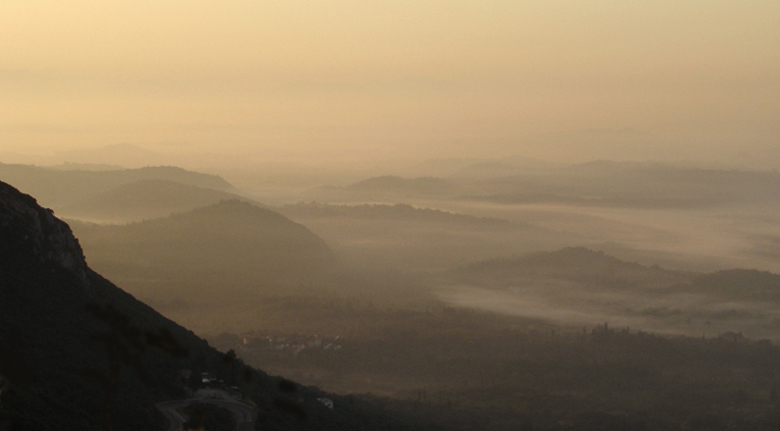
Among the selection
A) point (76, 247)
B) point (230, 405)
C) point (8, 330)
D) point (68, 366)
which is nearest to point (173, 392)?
point (230, 405)

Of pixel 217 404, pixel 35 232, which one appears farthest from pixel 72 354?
pixel 35 232

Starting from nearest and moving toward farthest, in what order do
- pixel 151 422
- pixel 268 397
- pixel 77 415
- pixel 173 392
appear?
pixel 77 415 < pixel 151 422 < pixel 173 392 < pixel 268 397

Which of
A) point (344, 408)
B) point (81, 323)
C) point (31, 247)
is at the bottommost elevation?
point (344, 408)

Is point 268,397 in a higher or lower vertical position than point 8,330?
lower

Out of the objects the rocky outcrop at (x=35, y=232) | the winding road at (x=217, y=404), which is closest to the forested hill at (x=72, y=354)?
the rocky outcrop at (x=35, y=232)

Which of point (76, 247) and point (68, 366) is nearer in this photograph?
point (68, 366)

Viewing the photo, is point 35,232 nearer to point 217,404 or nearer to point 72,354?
point 72,354

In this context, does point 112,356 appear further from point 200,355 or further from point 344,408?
point 344,408

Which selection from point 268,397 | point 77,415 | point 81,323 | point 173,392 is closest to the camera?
point 77,415
